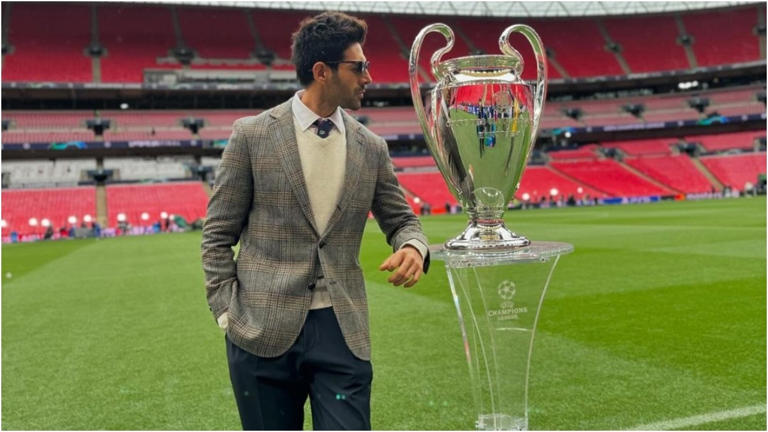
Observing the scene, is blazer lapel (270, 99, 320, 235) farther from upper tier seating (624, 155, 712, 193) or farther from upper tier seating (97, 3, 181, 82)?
upper tier seating (624, 155, 712, 193)

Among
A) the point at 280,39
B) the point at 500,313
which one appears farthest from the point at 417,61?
the point at 280,39

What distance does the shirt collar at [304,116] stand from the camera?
189cm

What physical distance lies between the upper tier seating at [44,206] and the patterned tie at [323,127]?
28250mm

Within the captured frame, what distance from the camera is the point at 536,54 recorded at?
1.98 meters

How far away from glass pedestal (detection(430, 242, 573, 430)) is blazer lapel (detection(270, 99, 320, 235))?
1.50 feet

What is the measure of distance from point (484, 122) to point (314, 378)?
942 millimetres

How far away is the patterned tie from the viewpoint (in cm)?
189

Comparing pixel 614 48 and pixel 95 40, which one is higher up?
pixel 614 48

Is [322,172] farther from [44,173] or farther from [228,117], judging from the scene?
[228,117]

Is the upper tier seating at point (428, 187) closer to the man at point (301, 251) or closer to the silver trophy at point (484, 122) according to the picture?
the silver trophy at point (484, 122)

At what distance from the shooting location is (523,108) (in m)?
1.99

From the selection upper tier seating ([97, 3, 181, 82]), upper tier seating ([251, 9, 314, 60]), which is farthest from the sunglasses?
upper tier seating ([251, 9, 314, 60])

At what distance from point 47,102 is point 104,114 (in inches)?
130

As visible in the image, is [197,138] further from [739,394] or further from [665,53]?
[739,394]
